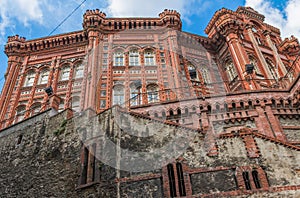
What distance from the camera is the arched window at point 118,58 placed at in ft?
74.2

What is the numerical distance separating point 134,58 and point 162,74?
3.03 metres

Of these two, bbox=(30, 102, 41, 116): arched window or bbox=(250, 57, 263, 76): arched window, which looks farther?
bbox=(250, 57, 263, 76): arched window

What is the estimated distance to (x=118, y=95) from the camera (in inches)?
813

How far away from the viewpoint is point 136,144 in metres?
11.2

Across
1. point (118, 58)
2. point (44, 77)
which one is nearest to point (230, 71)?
point (118, 58)

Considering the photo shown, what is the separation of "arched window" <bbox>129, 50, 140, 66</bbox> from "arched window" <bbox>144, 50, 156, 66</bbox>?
651 mm

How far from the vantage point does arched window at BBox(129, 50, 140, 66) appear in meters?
22.7

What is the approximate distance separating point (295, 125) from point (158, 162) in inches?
341

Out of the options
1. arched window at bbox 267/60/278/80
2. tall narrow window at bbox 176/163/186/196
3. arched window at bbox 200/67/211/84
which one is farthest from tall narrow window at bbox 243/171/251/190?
arched window at bbox 267/60/278/80

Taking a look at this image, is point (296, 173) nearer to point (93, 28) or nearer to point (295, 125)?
point (295, 125)

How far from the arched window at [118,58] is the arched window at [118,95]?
7.66 ft

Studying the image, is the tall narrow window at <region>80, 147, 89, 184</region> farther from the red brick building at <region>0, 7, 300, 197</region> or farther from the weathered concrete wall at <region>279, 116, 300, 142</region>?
the weathered concrete wall at <region>279, 116, 300, 142</region>

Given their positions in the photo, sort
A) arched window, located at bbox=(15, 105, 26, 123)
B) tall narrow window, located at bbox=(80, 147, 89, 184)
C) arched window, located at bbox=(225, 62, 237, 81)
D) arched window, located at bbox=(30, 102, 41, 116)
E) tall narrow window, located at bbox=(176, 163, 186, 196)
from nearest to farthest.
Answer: tall narrow window, located at bbox=(176, 163, 186, 196) → tall narrow window, located at bbox=(80, 147, 89, 184) → arched window, located at bbox=(15, 105, 26, 123) → arched window, located at bbox=(30, 102, 41, 116) → arched window, located at bbox=(225, 62, 237, 81)

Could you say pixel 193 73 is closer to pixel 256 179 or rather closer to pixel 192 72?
pixel 192 72
